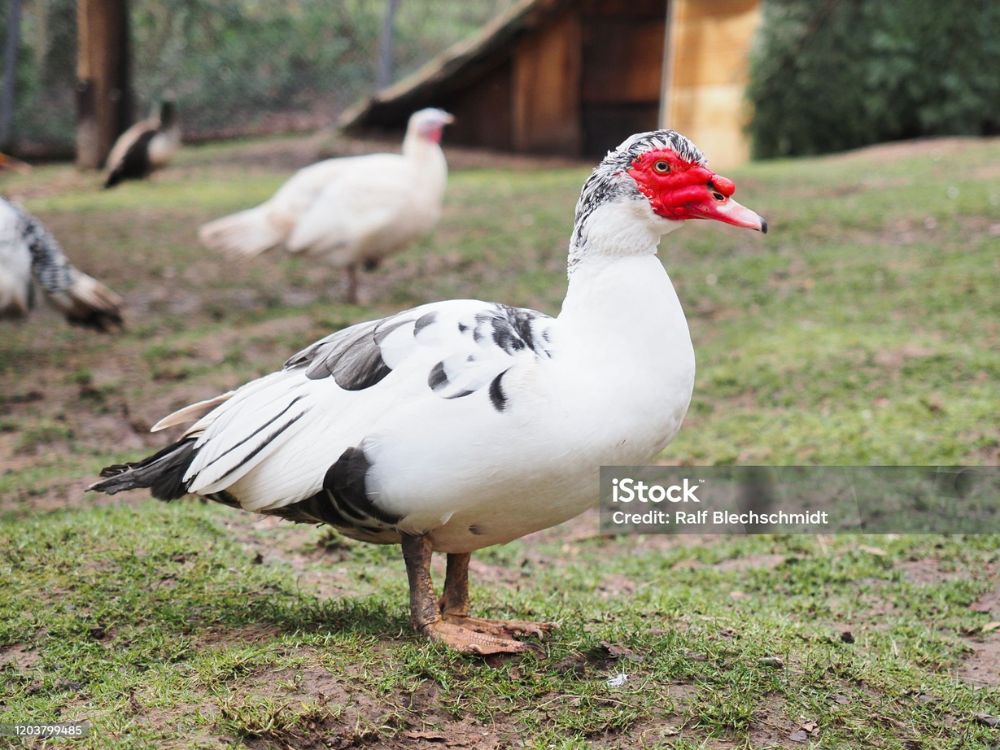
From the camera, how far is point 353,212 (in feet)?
25.5

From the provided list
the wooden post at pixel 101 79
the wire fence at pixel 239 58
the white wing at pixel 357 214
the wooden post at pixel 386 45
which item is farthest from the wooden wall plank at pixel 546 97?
the white wing at pixel 357 214

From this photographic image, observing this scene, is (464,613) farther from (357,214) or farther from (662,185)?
(357,214)

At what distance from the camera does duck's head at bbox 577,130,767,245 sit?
9.68 ft

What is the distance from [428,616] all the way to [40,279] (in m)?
4.48

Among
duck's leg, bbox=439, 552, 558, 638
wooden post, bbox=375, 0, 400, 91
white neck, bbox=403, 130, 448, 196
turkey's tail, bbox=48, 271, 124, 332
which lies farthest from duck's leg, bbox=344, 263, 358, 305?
wooden post, bbox=375, 0, 400, 91

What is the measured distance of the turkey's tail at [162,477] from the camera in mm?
3168

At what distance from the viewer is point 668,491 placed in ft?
17.1

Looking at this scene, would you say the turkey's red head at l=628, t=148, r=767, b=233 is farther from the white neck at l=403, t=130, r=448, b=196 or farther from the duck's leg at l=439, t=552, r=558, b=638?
the white neck at l=403, t=130, r=448, b=196

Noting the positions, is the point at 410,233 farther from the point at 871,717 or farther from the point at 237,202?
the point at 871,717

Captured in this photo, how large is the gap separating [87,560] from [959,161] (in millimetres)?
9526

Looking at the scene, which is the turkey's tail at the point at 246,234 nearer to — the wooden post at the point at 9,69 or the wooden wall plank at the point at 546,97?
the wooden post at the point at 9,69

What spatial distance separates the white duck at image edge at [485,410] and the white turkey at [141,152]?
10021mm

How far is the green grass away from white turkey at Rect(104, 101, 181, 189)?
3.45 m

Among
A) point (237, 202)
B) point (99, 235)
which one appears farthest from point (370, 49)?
point (99, 235)
